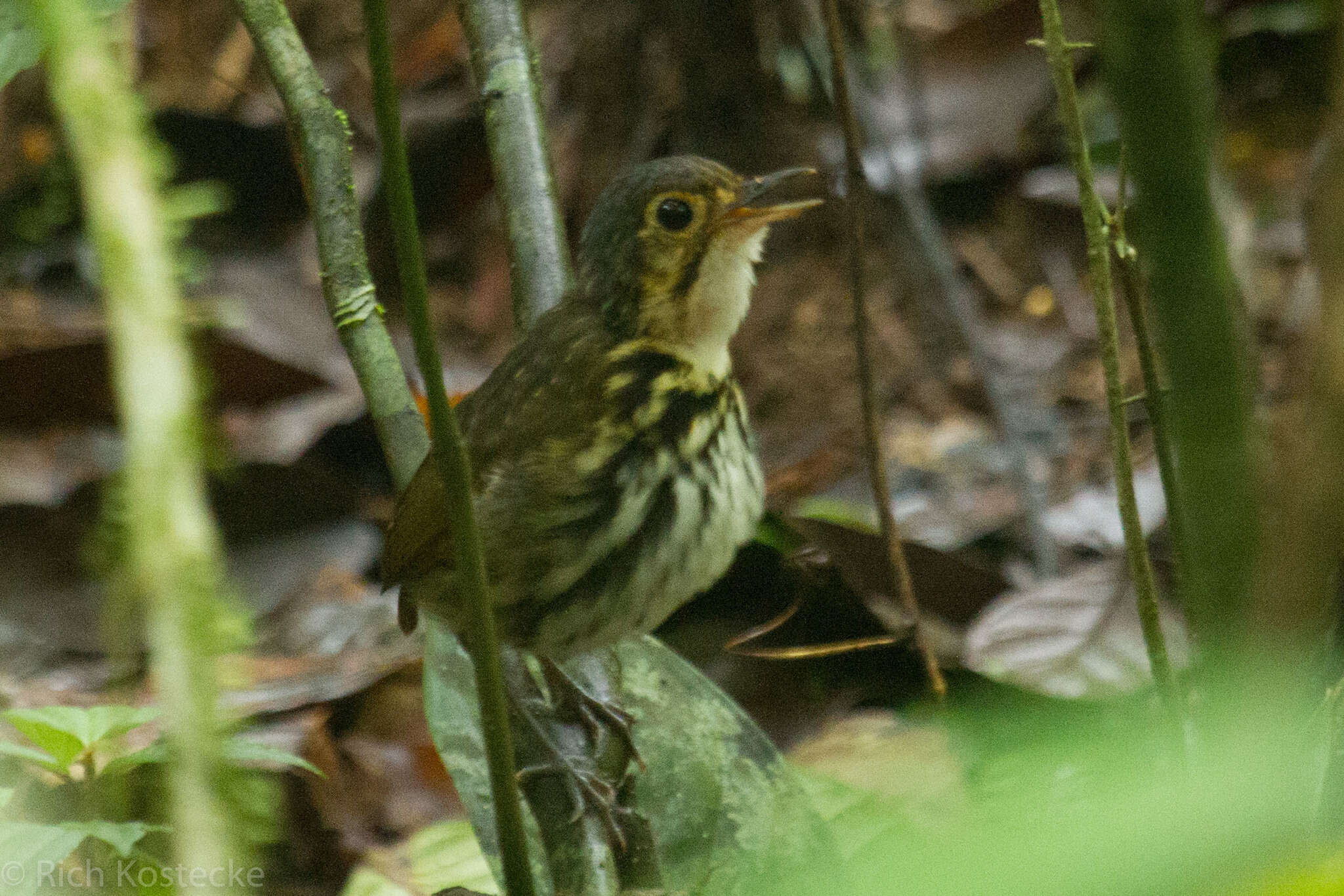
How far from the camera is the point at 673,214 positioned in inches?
96.7

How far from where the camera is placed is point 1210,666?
929 millimetres

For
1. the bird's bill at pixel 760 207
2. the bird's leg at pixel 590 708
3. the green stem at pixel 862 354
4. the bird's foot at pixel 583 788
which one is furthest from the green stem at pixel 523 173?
the bird's foot at pixel 583 788

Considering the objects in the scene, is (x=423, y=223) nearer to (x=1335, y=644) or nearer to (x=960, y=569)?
(x=960, y=569)

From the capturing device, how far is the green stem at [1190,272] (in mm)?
794

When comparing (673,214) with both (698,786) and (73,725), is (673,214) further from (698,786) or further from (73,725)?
(73,725)

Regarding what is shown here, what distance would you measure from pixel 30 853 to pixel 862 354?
165 cm

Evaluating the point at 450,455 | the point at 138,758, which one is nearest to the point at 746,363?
the point at 138,758

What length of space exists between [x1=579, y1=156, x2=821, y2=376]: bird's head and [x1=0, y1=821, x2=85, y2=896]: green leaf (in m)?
1.18

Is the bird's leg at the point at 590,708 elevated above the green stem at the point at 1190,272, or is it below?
below

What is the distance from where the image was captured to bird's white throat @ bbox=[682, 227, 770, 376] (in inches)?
97.5

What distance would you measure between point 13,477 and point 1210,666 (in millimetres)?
3858

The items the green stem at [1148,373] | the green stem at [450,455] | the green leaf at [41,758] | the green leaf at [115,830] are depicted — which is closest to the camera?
the green stem at [450,455]

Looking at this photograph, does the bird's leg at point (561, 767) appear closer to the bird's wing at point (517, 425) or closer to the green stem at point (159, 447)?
the bird's wing at point (517, 425)

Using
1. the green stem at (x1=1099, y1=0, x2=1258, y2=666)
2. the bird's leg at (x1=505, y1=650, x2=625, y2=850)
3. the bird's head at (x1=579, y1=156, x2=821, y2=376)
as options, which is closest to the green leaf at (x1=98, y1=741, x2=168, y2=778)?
the bird's leg at (x1=505, y1=650, x2=625, y2=850)
